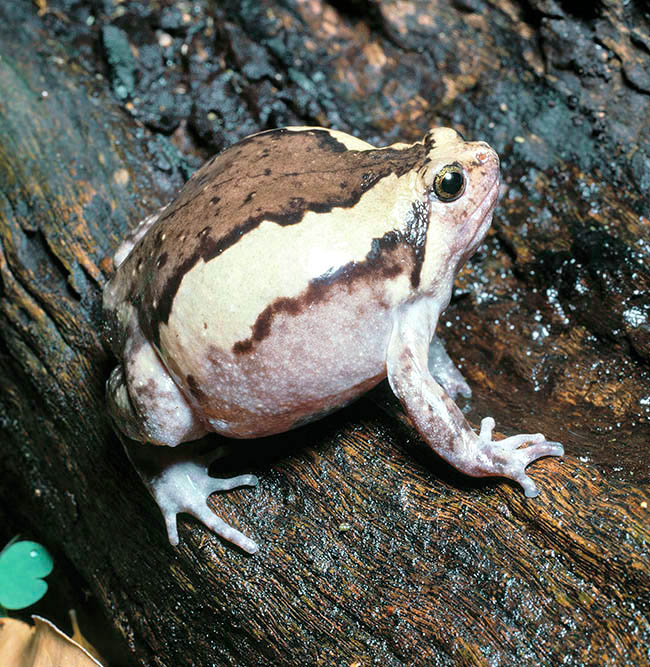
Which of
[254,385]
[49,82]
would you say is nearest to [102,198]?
[49,82]

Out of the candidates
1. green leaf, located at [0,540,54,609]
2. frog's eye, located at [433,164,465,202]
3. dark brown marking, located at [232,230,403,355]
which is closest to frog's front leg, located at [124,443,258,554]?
dark brown marking, located at [232,230,403,355]

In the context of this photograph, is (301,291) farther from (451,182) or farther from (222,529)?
(222,529)

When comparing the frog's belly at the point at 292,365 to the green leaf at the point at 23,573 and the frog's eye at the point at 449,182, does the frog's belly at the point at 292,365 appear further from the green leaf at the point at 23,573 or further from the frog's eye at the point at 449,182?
the green leaf at the point at 23,573

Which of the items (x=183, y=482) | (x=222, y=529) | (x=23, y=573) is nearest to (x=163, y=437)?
(x=183, y=482)

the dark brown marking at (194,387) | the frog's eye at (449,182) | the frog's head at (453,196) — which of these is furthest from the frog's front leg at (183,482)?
the frog's eye at (449,182)

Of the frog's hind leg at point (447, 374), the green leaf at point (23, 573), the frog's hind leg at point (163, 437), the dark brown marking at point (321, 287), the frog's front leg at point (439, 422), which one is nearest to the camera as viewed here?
the dark brown marking at point (321, 287)
